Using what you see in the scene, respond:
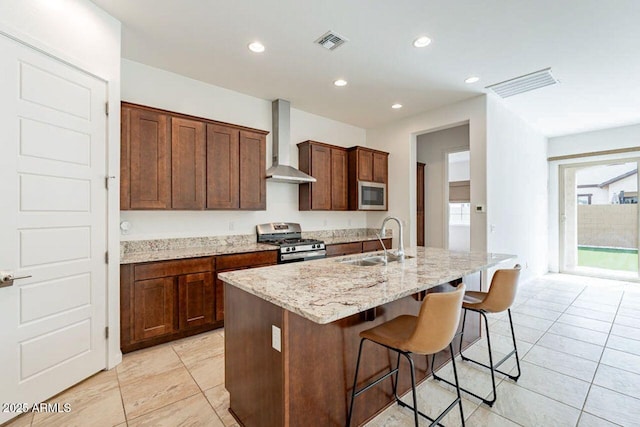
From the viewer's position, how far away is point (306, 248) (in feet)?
12.8

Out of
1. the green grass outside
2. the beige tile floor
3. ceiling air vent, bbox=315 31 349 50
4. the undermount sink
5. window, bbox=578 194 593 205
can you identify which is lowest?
the beige tile floor

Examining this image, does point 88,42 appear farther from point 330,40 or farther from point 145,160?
point 330,40

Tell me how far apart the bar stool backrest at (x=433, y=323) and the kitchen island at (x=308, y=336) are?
0.14 meters

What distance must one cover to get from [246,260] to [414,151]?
3526mm

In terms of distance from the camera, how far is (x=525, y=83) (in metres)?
3.68

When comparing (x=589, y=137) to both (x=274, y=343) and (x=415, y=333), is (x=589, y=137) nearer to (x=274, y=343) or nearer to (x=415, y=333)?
(x=415, y=333)

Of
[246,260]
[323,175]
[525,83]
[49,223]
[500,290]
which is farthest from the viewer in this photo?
[323,175]

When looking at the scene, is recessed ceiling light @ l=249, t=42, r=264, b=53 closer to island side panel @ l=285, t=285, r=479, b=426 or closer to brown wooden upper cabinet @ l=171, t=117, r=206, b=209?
brown wooden upper cabinet @ l=171, t=117, r=206, b=209

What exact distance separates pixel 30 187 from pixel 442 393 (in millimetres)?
3168

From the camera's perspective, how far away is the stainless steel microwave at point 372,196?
16.4 ft

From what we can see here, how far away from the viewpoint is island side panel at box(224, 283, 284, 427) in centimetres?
144

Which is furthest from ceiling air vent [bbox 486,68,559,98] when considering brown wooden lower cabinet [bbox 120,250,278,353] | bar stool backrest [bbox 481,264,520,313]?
brown wooden lower cabinet [bbox 120,250,278,353]

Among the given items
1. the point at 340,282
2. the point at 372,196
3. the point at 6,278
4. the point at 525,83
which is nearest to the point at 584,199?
the point at 525,83

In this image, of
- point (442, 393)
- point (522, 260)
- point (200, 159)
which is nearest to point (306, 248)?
point (200, 159)
